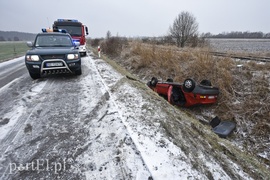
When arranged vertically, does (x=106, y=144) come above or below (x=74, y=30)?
below

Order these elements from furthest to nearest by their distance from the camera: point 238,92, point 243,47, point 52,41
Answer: point 243,47 → point 52,41 → point 238,92

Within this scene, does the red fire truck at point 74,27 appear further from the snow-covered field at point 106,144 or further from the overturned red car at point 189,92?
the snow-covered field at point 106,144

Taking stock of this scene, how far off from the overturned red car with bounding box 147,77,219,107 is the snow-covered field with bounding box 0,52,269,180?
193 centimetres

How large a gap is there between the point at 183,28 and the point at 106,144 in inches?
1139

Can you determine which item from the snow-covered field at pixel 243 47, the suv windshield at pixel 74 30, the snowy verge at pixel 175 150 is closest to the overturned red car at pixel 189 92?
the snowy verge at pixel 175 150

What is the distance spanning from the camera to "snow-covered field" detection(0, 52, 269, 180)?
190 centimetres

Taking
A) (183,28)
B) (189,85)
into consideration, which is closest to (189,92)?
(189,85)

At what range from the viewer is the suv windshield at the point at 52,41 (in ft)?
20.8

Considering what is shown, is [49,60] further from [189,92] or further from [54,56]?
[189,92]

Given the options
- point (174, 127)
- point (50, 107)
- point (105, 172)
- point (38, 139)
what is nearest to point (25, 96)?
point (50, 107)

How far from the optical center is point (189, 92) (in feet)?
17.3

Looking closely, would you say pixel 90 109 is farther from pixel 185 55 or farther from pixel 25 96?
pixel 185 55

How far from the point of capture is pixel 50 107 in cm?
363

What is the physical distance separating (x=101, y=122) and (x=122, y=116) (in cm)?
41
